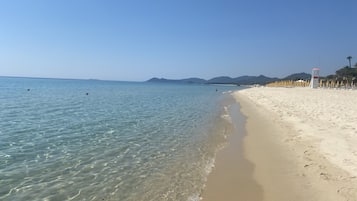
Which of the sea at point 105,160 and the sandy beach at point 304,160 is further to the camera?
the sea at point 105,160

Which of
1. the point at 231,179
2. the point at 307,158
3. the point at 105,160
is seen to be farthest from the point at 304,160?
the point at 105,160

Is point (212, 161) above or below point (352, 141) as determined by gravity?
below

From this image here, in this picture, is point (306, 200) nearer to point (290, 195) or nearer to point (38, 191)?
point (290, 195)

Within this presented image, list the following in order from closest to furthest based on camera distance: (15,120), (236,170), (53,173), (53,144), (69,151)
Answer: (53,173), (236,170), (69,151), (53,144), (15,120)

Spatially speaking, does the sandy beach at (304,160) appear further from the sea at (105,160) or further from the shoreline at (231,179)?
the sea at (105,160)

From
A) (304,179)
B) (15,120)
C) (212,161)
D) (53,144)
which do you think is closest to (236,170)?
(212,161)

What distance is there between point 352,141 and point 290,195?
5.25 meters

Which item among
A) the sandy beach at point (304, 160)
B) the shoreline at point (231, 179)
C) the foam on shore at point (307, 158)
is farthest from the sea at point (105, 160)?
the foam on shore at point (307, 158)

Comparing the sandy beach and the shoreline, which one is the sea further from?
the sandy beach

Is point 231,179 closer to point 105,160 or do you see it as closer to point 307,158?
point 307,158

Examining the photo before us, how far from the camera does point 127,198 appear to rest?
23.1 feet

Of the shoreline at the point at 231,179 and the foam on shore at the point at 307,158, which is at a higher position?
the foam on shore at the point at 307,158

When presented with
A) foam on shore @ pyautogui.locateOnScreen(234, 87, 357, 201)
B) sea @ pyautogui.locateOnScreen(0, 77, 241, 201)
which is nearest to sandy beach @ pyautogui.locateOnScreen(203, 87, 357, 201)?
foam on shore @ pyautogui.locateOnScreen(234, 87, 357, 201)

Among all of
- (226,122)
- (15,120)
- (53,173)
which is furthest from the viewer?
(226,122)
